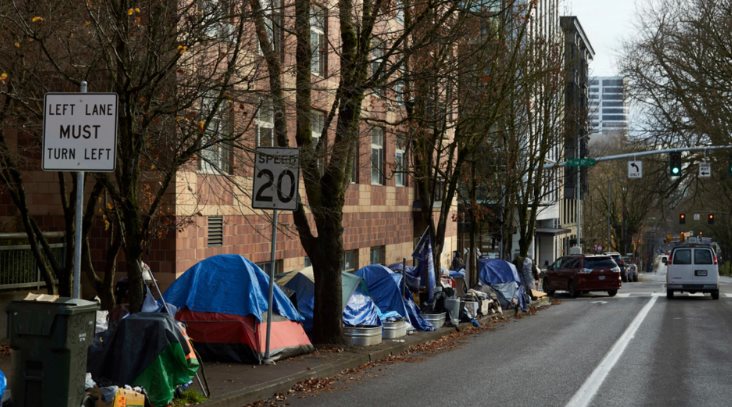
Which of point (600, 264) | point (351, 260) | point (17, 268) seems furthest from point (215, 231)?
point (600, 264)

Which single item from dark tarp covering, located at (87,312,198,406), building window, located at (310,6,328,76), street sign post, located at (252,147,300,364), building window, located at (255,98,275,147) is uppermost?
building window, located at (310,6,328,76)

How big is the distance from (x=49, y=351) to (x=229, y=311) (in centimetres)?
579

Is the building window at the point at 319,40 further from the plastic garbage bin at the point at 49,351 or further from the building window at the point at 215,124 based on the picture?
the plastic garbage bin at the point at 49,351

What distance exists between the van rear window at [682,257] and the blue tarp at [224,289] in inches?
987

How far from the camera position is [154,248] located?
692 inches

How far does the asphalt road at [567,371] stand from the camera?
37.9 feet

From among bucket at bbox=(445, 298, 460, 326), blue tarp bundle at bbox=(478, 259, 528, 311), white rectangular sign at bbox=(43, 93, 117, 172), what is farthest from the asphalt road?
blue tarp bundle at bbox=(478, 259, 528, 311)

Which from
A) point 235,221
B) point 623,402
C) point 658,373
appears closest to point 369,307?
point 235,221

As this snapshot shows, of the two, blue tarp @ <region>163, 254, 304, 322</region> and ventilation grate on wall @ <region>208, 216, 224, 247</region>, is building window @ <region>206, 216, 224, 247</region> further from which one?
blue tarp @ <region>163, 254, 304, 322</region>

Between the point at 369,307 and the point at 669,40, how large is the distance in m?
22.2

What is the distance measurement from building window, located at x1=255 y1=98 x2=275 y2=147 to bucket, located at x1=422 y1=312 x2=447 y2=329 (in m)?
4.95

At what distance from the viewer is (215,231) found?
19.3 metres

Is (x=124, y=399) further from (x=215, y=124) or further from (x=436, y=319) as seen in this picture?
(x=436, y=319)

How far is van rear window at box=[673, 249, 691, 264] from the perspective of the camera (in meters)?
36.0
